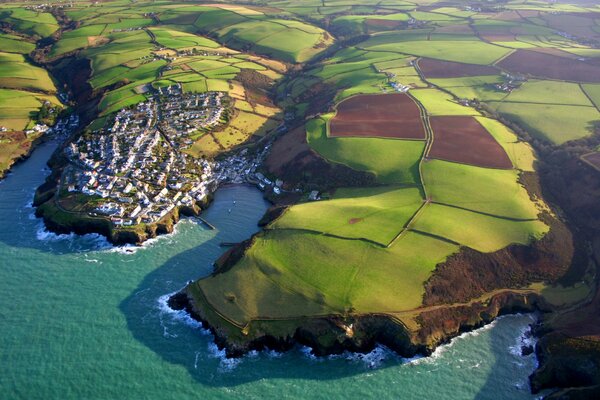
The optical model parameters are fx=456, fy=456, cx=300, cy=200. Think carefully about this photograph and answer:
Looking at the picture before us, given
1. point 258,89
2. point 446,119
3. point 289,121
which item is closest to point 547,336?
point 446,119

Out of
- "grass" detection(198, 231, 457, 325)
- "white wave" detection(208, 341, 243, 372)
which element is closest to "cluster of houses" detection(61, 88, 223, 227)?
"grass" detection(198, 231, 457, 325)

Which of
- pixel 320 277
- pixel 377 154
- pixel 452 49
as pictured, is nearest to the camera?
pixel 320 277

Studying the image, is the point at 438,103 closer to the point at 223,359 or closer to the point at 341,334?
the point at 341,334

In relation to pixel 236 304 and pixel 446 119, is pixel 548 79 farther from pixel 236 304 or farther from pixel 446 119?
pixel 236 304

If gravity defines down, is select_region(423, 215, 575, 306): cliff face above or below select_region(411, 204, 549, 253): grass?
below

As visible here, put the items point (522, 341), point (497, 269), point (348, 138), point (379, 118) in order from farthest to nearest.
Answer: point (379, 118) → point (348, 138) → point (497, 269) → point (522, 341)

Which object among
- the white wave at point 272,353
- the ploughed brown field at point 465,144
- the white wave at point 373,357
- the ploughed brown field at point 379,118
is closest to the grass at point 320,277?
the white wave at point 272,353

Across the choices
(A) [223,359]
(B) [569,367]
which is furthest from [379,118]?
(A) [223,359]

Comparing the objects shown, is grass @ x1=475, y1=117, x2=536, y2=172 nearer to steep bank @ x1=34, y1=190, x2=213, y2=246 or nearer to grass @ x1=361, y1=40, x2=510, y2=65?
grass @ x1=361, y1=40, x2=510, y2=65
